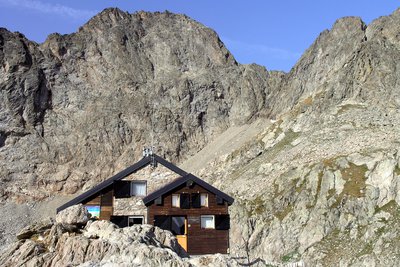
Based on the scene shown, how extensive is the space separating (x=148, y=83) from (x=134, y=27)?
96.5 ft

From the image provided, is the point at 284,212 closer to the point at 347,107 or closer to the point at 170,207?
the point at 347,107

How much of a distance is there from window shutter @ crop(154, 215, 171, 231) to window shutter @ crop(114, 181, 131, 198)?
2535 mm

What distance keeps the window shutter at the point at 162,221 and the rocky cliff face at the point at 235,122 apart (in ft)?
92.9

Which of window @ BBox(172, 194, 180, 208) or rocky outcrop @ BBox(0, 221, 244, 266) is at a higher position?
→ window @ BBox(172, 194, 180, 208)

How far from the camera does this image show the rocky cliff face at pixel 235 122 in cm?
6712

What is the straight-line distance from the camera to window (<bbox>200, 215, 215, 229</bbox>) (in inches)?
1366

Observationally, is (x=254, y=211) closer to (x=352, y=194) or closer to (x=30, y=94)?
(x=352, y=194)

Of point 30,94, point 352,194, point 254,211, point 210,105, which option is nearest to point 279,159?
point 254,211

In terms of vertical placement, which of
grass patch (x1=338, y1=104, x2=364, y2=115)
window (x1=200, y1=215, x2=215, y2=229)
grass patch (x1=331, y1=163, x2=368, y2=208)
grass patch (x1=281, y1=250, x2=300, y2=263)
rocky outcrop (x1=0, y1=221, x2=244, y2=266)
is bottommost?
grass patch (x1=281, y1=250, x2=300, y2=263)

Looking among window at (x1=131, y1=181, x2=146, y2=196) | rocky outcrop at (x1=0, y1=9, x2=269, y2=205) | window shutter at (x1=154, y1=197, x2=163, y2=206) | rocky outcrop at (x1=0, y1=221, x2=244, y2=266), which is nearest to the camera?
rocky outcrop at (x1=0, y1=221, x2=244, y2=266)

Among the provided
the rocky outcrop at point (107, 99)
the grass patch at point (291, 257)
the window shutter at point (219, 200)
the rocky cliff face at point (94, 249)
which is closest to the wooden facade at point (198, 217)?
the window shutter at point (219, 200)

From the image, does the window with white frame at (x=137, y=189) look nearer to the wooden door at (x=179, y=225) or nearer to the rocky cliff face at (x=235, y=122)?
the wooden door at (x=179, y=225)

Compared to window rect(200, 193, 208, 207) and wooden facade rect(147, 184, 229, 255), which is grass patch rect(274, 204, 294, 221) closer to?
wooden facade rect(147, 184, 229, 255)

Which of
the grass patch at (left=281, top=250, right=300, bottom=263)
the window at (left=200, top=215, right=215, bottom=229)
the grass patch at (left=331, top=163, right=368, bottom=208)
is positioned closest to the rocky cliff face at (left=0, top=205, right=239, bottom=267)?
the window at (left=200, top=215, right=215, bottom=229)
